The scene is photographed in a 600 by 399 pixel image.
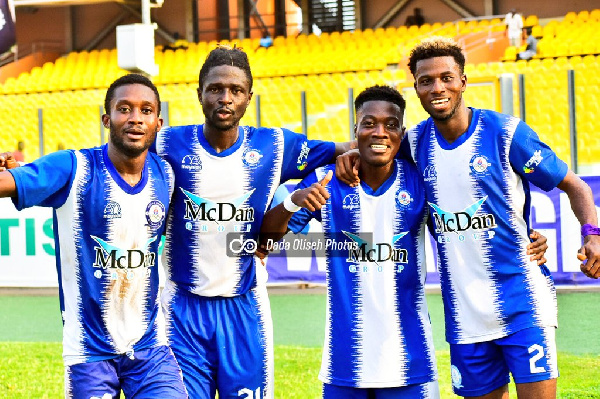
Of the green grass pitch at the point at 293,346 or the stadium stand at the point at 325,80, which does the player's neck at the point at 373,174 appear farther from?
the stadium stand at the point at 325,80

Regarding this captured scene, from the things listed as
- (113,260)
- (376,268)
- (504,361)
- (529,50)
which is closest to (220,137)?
(113,260)

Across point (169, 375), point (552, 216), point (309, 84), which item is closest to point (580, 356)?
point (552, 216)

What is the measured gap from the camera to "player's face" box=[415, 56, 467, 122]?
4.07m

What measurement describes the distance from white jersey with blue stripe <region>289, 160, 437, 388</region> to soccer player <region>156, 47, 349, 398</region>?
398mm

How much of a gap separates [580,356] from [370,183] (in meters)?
4.29

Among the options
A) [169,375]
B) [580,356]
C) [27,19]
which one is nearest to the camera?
[169,375]

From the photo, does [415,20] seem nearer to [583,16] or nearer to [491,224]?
[583,16]

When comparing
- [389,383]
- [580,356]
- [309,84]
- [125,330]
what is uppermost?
[309,84]

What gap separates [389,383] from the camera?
3963 millimetres

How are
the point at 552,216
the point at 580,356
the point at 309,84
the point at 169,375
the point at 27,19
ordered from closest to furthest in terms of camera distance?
1. the point at 169,375
2. the point at 580,356
3. the point at 552,216
4. the point at 309,84
5. the point at 27,19

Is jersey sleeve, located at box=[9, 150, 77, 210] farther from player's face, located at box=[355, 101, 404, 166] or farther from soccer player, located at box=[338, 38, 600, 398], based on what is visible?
soccer player, located at box=[338, 38, 600, 398]

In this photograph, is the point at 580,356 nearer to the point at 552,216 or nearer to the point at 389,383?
the point at 552,216

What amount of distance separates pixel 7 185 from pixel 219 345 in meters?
1.31

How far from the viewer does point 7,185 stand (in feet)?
11.8
